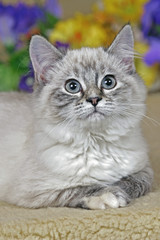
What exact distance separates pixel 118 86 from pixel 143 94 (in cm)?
16

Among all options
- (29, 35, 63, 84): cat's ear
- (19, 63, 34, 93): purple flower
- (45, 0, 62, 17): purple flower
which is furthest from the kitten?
(45, 0, 62, 17): purple flower

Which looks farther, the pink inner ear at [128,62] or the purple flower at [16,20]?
the purple flower at [16,20]

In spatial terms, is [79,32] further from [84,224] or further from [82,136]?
[84,224]

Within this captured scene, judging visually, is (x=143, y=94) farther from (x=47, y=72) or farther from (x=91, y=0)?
(x=91, y=0)

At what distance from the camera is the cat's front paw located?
187cm

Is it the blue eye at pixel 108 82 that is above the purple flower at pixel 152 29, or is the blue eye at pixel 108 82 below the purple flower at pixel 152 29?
below

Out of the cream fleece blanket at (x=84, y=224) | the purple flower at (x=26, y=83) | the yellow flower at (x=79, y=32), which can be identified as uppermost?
the yellow flower at (x=79, y=32)

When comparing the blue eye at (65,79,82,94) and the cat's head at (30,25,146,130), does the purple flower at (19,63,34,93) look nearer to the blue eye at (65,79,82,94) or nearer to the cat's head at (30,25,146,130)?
the cat's head at (30,25,146,130)

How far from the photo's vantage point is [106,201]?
1882 millimetres

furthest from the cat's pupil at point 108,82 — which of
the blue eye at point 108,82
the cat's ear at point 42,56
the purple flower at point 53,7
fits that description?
the purple flower at point 53,7

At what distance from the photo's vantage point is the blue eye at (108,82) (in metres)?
1.98

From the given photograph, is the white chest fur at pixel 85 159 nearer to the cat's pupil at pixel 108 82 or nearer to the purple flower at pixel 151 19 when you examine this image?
the cat's pupil at pixel 108 82

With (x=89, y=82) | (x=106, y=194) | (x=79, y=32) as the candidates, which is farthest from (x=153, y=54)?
(x=106, y=194)

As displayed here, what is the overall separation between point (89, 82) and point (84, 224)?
0.51m
